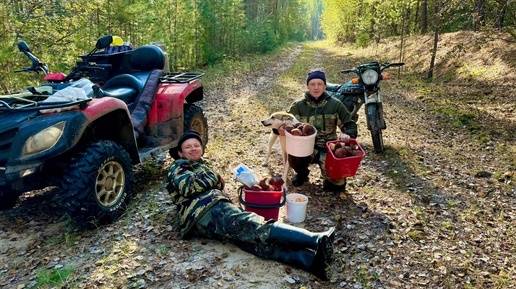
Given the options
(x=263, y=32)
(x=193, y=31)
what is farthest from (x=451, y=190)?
(x=263, y=32)

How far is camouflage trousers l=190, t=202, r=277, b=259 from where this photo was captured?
3.21m

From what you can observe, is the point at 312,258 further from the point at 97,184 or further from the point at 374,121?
the point at 374,121

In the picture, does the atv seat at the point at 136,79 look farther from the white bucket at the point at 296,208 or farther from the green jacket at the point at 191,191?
the white bucket at the point at 296,208

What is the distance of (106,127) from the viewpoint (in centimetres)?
421

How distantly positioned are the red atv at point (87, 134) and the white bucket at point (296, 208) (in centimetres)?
173

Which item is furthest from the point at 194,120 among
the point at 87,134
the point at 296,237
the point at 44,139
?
the point at 296,237

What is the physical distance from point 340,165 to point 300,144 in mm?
519

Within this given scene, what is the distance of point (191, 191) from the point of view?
3461 mm

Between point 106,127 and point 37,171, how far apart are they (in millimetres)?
1109

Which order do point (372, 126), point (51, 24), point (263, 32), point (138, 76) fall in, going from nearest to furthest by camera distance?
point (138, 76)
point (372, 126)
point (51, 24)
point (263, 32)

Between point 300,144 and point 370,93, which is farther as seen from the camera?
point 370,93

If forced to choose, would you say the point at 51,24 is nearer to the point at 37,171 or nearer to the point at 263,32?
the point at 37,171

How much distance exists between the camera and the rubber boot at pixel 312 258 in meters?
3.02

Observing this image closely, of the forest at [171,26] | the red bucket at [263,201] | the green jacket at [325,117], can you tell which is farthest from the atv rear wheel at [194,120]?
the red bucket at [263,201]
